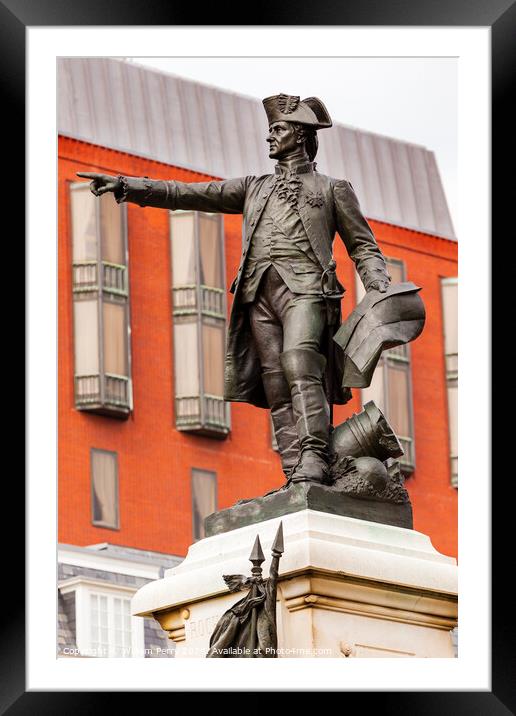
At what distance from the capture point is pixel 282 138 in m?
17.1

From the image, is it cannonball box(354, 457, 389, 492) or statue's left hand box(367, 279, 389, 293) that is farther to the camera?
statue's left hand box(367, 279, 389, 293)

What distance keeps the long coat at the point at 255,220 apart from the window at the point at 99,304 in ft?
125

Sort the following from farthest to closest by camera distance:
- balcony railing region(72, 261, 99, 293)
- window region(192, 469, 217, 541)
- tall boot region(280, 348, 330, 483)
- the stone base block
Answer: window region(192, 469, 217, 541) → balcony railing region(72, 261, 99, 293) → tall boot region(280, 348, 330, 483) → the stone base block

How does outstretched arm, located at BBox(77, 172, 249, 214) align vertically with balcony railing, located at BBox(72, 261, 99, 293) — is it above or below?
below

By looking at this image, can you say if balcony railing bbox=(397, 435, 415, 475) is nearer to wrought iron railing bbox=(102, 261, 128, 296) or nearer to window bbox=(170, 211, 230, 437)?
window bbox=(170, 211, 230, 437)

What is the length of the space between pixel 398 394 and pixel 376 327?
44.0 m

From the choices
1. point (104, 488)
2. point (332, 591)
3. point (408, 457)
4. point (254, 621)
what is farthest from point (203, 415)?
point (254, 621)

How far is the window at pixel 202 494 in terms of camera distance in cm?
5697

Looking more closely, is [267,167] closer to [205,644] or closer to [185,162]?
[185,162]

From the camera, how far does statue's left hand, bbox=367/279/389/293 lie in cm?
1673

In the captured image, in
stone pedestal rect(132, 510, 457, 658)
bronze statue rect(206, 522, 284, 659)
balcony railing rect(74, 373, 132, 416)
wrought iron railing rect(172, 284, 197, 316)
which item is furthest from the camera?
wrought iron railing rect(172, 284, 197, 316)

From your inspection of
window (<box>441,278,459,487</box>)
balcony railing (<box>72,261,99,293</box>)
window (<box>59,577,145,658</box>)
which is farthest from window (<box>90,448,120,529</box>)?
window (<box>441,278,459,487</box>)

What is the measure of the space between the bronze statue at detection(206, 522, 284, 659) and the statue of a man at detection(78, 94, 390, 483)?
1.10 m

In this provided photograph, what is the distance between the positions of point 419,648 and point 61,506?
122 ft
